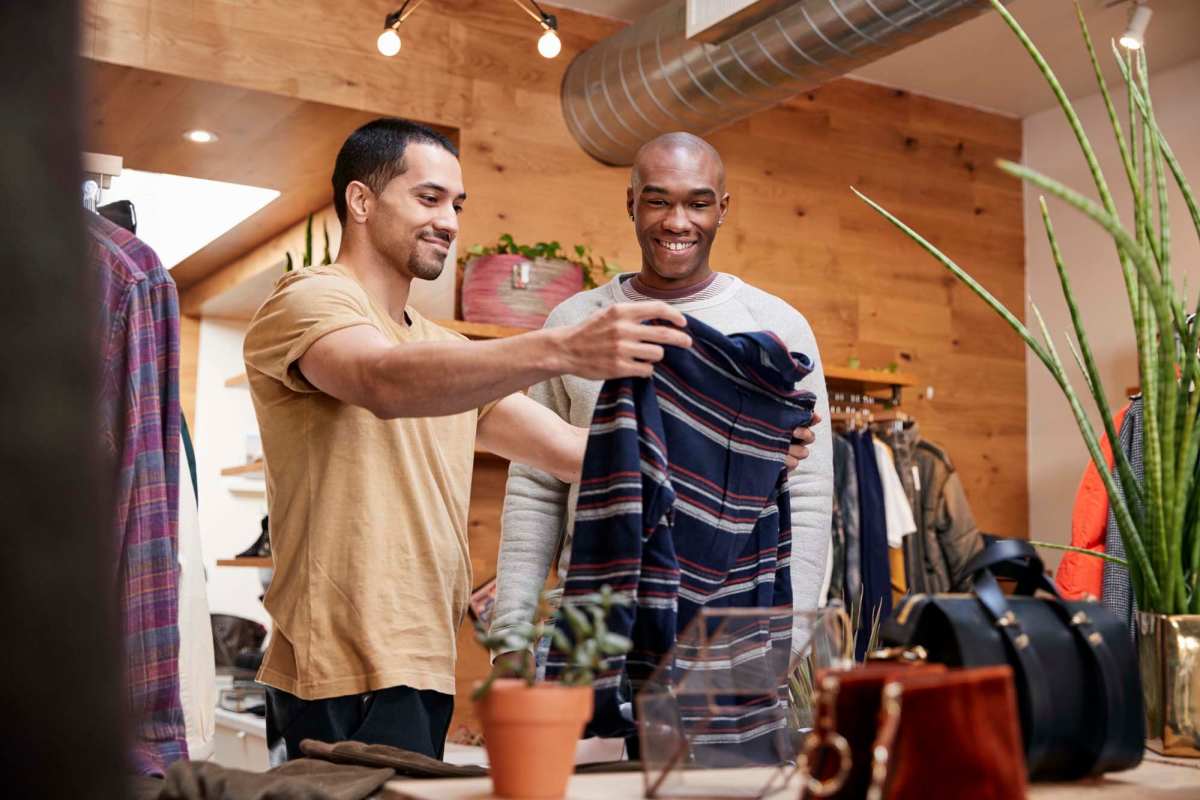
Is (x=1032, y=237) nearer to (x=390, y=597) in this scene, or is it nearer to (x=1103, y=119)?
(x=1103, y=119)

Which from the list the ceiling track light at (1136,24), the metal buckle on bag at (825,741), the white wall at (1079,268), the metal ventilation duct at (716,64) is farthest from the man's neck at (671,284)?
the white wall at (1079,268)

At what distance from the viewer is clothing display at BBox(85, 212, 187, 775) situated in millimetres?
1519

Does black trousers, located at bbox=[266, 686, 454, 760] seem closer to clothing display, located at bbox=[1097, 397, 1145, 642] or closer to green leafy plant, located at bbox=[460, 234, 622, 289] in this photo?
clothing display, located at bbox=[1097, 397, 1145, 642]

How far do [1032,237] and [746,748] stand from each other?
513 cm

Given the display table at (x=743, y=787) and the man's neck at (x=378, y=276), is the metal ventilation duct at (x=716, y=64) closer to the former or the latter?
the man's neck at (x=378, y=276)

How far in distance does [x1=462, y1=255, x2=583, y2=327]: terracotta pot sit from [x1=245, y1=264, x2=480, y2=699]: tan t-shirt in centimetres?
222

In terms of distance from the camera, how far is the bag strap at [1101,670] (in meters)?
1.14

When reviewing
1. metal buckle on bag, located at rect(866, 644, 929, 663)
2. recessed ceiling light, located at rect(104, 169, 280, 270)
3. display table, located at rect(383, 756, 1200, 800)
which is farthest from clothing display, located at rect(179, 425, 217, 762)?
recessed ceiling light, located at rect(104, 169, 280, 270)

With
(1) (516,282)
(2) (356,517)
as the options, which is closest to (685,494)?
(2) (356,517)

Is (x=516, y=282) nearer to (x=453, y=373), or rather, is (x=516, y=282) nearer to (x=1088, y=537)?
(x=1088, y=537)

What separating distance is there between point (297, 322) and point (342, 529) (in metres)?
0.31

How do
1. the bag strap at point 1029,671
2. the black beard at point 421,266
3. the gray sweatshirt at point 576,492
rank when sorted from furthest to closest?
1. the black beard at point 421,266
2. the gray sweatshirt at point 576,492
3. the bag strap at point 1029,671

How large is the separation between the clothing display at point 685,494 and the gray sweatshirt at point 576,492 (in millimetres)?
297

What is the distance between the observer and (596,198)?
476 centimetres
